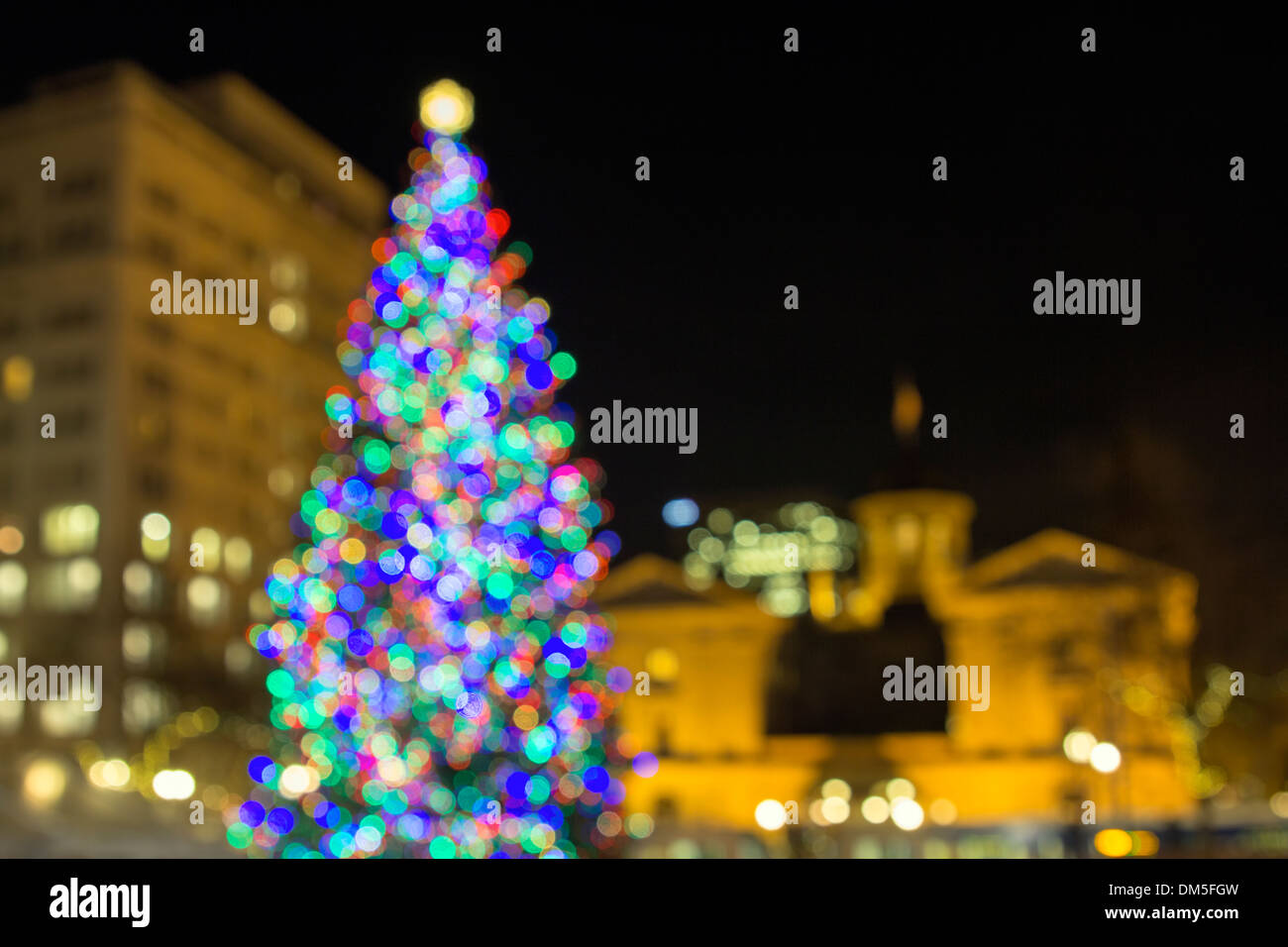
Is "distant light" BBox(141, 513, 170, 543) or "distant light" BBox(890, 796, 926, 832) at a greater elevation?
"distant light" BBox(141, 513, 170, 543)

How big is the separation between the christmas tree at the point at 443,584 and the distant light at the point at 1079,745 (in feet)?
107

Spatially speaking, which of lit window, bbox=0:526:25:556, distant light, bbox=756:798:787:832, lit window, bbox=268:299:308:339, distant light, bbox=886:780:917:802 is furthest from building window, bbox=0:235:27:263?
distant light, bbox=886:780:917:802

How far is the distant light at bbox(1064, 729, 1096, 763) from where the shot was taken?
178 ft

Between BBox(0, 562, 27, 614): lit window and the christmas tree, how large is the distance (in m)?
41.5

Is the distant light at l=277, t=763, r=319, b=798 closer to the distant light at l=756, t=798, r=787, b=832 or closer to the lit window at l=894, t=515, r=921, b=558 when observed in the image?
the distant light at l=756, t=798, r=787, b=832

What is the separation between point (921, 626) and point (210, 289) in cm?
3582

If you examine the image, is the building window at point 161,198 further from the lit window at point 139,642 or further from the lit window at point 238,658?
the lit window at point 238,658

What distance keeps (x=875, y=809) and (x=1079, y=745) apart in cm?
770

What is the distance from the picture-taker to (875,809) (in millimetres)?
53000

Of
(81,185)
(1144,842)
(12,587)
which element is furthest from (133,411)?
(1144,842)

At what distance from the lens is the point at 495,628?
78.2ft
